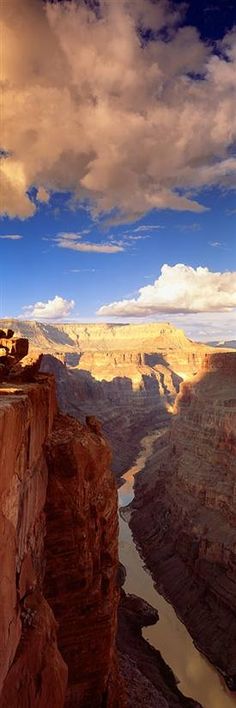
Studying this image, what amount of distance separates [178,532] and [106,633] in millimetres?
38373

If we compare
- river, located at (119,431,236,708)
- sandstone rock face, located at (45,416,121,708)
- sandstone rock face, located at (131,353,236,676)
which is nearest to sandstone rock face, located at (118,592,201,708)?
river, located at (119,431,236,708)

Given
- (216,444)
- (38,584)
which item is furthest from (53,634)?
(216,444)

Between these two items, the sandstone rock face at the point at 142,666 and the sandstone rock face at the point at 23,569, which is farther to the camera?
the sandstone rock face at the point at 142,666

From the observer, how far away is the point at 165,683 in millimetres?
33250

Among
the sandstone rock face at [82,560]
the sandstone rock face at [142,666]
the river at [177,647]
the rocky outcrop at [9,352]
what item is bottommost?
the river at [177,647]

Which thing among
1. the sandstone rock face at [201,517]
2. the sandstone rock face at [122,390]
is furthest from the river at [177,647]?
the sandstone rock face at [122,390]

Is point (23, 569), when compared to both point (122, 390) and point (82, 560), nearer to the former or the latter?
point (82, 560)

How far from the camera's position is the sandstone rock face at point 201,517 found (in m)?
42.3

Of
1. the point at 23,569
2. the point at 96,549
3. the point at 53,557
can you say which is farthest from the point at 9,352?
the point at 23,569

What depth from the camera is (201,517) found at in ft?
175

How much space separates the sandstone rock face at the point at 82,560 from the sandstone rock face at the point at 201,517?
23095 mm

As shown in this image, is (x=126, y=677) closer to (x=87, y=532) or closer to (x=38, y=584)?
(x=87, y=532)

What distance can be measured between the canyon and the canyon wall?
0.16 feet

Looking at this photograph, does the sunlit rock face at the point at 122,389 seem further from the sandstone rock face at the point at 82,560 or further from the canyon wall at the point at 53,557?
the canyon wall at the point at 53,557
